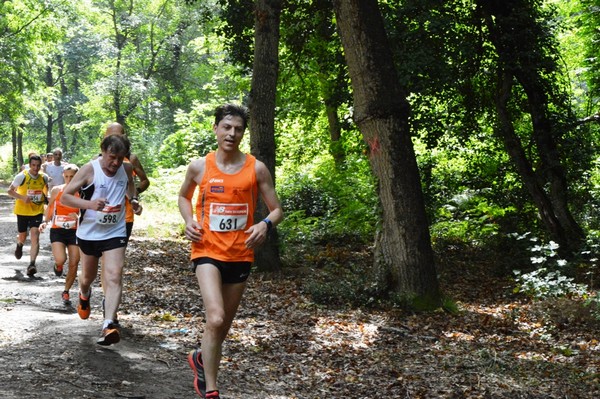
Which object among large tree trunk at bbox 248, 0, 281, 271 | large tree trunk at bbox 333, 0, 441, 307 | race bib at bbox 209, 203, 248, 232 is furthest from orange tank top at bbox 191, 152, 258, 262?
large tree trunk at bbox 248, 0, 281, 271

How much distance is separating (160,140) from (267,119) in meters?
41.3

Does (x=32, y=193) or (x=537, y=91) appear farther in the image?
(x=537, y=91)

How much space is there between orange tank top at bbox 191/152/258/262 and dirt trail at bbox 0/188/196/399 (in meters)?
1.48

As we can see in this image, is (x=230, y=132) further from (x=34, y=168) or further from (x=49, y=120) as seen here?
(x=49, y=120)

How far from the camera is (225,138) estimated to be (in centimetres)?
573

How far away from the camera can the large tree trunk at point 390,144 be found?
35.0 feet

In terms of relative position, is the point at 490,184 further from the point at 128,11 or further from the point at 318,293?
the point at 128,11

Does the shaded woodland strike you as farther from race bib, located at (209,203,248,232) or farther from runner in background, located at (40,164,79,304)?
race bib, located at (209,203,248,232)

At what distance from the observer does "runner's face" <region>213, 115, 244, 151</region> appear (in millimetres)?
5727

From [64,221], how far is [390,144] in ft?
16.4

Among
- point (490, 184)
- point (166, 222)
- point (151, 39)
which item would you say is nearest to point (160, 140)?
point (151, 39)

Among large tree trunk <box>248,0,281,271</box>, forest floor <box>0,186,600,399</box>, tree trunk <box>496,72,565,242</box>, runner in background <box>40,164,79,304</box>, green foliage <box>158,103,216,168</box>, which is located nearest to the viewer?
forest floor <box>0,186,600,399</box>

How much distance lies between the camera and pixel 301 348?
8.71 m

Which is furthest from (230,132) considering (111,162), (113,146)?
(111,162)
